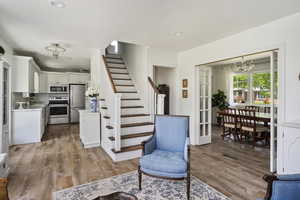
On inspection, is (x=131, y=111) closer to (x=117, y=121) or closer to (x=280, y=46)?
(x=117, y=121)

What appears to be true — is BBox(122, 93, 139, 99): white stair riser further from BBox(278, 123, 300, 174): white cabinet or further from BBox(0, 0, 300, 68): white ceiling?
BBox(278, 123, 300, 174): white cabinet

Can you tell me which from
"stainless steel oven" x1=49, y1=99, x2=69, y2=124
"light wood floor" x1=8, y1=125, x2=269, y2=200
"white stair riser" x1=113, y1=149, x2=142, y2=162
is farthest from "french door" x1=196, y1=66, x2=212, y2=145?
"stainless steel oven" x1=49, y1=99, x2=69, y2=124

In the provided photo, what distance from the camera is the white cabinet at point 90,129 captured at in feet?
13.6

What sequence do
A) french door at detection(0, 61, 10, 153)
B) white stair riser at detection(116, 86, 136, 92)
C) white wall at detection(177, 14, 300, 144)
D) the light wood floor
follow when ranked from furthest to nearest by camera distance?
white stair riser at detection(116, 86, 136, 92) < french door at detection(0, 61, 10, 153) < white wall at detection(177, 14, 300, 144) < the light wood floor

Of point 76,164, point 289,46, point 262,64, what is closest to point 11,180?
point 76,164

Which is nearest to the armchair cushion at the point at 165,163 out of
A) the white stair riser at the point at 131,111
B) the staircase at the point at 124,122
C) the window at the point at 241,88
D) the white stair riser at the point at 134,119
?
the staircase at the point at 124,122

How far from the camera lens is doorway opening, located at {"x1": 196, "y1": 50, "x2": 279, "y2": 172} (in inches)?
115

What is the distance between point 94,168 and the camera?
2.96 metres

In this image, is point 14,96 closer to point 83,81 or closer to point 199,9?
point 83,81

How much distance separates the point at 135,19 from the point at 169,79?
2832 millimetres

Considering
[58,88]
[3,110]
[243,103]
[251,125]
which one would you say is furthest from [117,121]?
[243,103]

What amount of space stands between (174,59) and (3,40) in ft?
14.2

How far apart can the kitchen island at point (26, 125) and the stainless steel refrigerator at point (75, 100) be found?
2.93 meters

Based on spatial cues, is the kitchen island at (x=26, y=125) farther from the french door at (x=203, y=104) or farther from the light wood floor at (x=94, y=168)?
the french door at (x=203, y=104)
